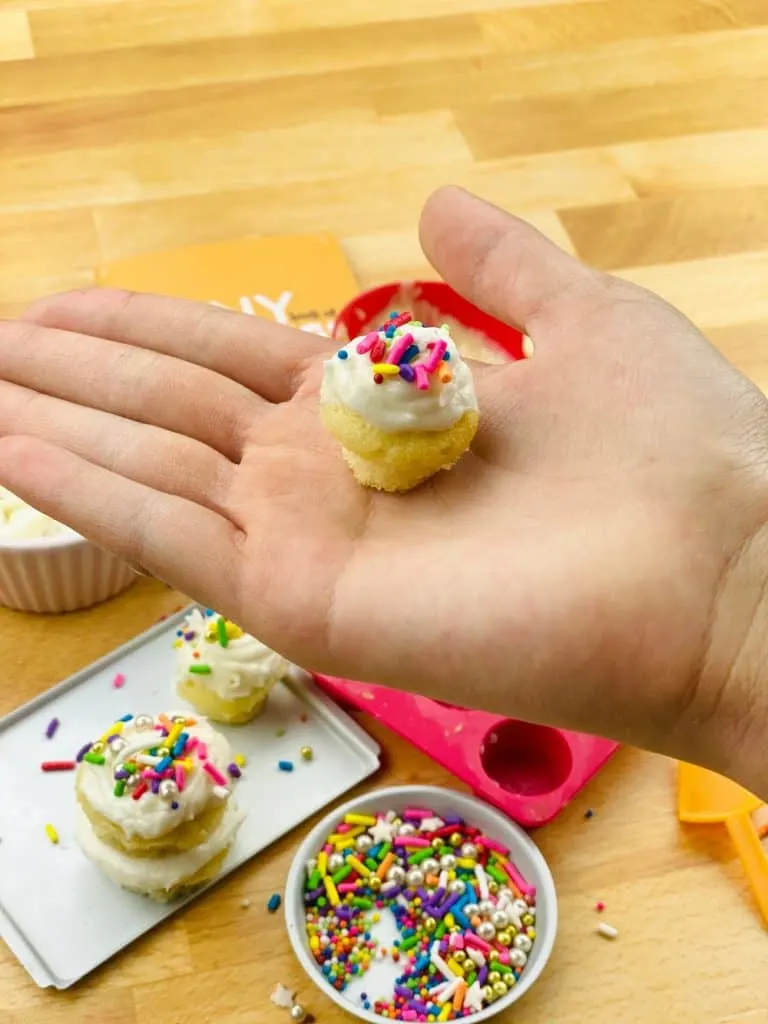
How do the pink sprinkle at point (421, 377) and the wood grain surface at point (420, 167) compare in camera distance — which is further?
the wood grain surface at point (420, 167)

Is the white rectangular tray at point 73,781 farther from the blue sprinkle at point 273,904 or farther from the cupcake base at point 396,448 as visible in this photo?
the cupcake base at point 396,448

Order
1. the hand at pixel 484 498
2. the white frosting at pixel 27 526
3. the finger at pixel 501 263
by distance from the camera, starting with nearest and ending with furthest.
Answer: the hand at pixel 484 498, the finger at pixel 501 263, the white frosting at pixel 27 526

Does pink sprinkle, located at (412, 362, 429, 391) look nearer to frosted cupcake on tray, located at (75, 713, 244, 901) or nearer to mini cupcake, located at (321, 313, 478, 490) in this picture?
mini cupcake, located at (321, 313, 478, 490)

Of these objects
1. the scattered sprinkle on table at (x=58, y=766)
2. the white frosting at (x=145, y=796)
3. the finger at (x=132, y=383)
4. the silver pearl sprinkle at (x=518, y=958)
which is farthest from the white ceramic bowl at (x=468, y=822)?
the finger at (x=132, y=383)

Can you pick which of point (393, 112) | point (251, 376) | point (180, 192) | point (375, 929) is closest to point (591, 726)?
point (375, 929)

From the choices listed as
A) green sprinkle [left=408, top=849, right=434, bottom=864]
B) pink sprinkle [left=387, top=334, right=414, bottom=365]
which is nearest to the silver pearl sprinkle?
green sprinkle [left=408, top=849, right=434, bottom=864]

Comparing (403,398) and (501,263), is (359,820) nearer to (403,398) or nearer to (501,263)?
(403,398)
